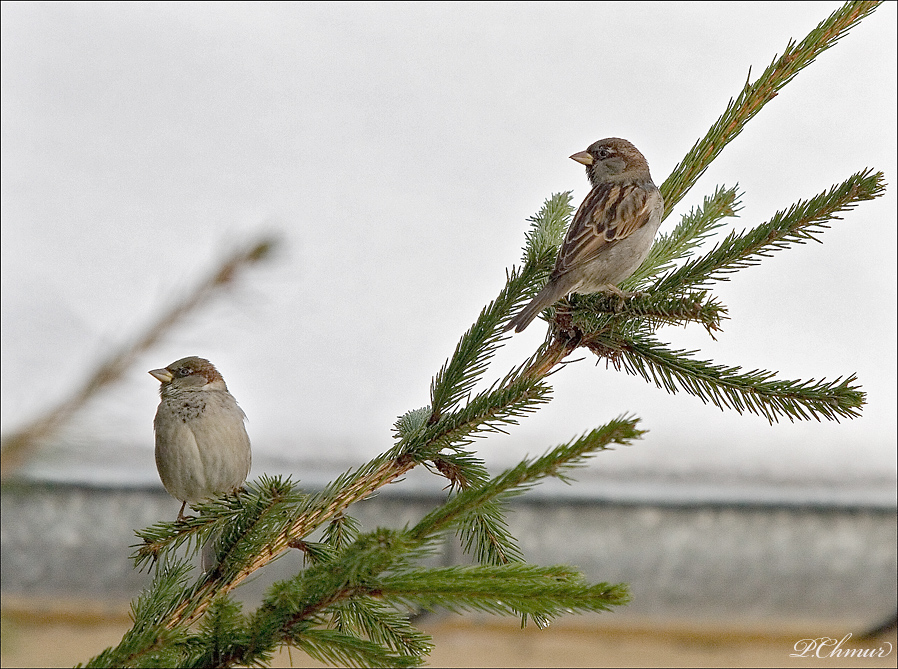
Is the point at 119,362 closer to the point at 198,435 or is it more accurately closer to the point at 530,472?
the point at 530,472

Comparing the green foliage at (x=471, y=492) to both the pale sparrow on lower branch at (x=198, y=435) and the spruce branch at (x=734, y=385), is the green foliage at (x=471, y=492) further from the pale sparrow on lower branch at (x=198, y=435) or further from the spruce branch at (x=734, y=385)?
the pale sparrow on lower branch at (x=198, y=435)

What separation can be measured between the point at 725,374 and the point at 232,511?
0.99 feet

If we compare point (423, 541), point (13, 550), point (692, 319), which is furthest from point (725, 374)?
point (13, 550)

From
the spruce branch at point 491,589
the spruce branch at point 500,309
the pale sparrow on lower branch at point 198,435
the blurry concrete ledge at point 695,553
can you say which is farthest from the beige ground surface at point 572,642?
the spruce branch at point 491,589

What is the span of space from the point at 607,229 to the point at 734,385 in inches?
14.4

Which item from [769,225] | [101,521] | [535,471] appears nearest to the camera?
[535,471]

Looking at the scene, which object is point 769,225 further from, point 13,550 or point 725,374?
point 13,550

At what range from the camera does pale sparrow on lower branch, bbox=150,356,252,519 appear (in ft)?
2.68

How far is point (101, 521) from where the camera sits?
5.24 feet

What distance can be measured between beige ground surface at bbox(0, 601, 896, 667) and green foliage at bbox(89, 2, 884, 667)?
1.12 meters

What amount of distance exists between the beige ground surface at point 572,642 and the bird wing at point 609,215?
941mm

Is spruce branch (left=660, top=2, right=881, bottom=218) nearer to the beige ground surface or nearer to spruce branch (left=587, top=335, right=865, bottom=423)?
spruce branch (left=587, top=335, right=865, bottom=423)

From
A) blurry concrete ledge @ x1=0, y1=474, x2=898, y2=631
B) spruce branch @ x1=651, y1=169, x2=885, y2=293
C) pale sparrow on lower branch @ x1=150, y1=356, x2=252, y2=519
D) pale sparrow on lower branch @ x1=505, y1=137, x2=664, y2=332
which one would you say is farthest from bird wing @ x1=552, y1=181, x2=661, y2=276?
blurry concrete ledge @ x1=0, y1=474, x2=898, y2=631

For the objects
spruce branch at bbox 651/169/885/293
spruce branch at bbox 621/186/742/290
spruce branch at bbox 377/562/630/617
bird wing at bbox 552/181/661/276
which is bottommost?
spruce branch at bbox 377/562/630/617
